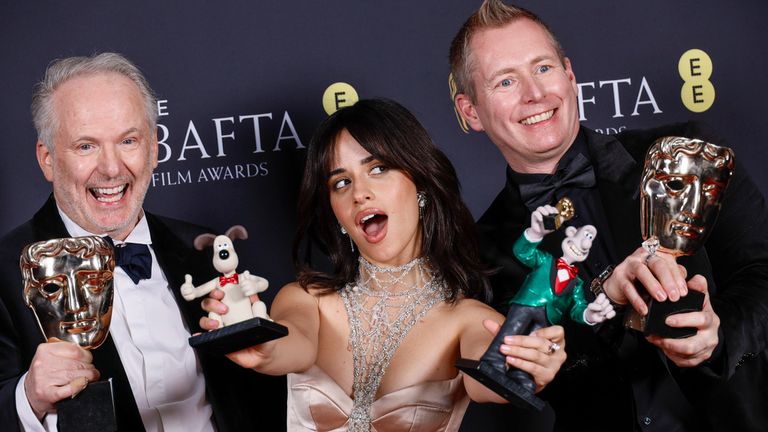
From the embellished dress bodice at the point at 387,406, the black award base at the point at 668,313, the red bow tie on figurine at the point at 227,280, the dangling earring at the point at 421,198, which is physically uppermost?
the dangling earring at the point at 421,198

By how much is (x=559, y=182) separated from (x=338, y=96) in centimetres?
106

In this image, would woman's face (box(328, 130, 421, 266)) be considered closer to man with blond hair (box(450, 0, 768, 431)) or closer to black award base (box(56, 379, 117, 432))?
man with blond hair (box(450, 0, 768, 431))

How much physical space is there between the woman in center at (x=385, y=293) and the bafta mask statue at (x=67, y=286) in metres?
0.52

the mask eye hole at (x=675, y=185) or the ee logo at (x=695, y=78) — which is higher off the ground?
the ee logo at (x=695, y=78)

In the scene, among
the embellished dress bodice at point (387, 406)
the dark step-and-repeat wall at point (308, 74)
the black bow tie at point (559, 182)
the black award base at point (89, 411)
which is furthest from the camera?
the dark step-and-repeat wall at point (308, 74)

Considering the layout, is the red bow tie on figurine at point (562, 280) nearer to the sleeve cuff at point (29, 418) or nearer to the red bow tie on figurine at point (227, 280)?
the red bow tie on figurine at point (227, 280)

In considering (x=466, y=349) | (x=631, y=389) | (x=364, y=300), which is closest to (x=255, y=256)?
(x=364, y=300)

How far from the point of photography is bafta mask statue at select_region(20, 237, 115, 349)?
7.79ft

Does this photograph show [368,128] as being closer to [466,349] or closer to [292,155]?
[466,349]

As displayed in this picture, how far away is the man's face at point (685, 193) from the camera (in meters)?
2.28

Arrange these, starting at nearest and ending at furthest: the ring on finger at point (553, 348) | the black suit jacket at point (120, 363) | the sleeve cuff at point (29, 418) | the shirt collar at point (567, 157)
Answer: the ring on finger at point (553, 348), the sleeve cuff at point (29, 418), the black suit jacket at point (120, 363), the shirt collar at point (567, 157)

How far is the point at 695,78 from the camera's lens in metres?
3.66

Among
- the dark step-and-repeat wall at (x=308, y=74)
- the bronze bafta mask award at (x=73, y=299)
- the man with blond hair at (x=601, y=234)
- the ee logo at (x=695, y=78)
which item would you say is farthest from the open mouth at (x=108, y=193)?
the ee logo at (x=695, y=78)

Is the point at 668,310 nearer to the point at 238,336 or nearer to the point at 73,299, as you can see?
the point at 238,336
